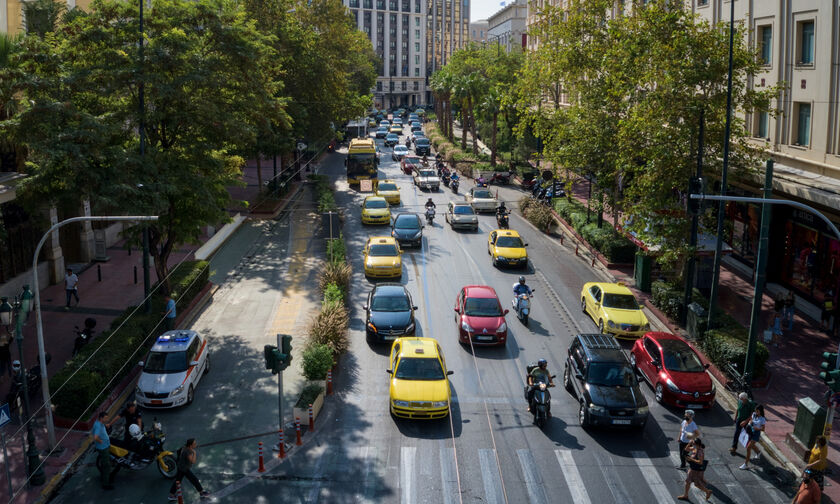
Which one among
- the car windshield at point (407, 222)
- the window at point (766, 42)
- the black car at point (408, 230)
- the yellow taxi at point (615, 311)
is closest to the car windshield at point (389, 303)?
the yellow taxi at point (615, 311)

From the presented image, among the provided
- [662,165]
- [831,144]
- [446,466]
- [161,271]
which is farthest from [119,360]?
[831,144]

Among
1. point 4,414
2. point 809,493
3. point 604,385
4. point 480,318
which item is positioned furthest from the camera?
point 480,318

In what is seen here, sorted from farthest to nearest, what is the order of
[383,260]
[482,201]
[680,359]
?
[482,201]
[383,260]
[680,359]

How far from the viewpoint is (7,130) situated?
21.4 metres

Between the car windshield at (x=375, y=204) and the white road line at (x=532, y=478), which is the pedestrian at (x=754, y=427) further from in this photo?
the car windshield at (x=375, y=204)

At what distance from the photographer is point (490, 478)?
1628 cm

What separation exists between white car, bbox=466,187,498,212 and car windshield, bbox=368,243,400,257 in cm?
1471

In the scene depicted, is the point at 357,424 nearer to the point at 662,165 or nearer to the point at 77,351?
the point at 77,351

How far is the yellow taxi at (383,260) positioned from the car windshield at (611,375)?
43.7 ft

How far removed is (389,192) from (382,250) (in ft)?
54.1

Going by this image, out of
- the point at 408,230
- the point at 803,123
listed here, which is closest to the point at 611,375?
the point at 803,123

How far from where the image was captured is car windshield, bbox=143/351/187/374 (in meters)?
20.0

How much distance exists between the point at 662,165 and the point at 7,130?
21.0 metres

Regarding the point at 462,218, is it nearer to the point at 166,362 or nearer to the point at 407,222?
the point at 407,222
